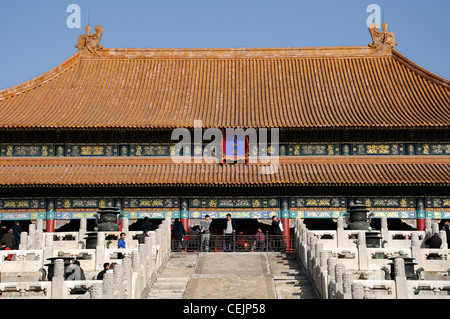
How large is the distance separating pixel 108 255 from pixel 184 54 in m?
18.9

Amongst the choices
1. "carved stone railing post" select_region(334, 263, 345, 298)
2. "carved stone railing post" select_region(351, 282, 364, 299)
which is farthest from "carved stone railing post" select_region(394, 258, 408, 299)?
"carved stone railing post" select_region(351, 282, 364, 299)

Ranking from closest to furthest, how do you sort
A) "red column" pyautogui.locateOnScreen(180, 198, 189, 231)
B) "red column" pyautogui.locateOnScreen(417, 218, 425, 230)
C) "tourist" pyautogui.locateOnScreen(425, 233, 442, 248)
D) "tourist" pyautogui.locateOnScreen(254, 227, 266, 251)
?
"tourist" pyautogui.locateOnScreen(425, 233, 442, 248) → "tourist" pyautogui.locateOnScreen(254, 227, 266, 251) → "red column" pyautogui.locateOnScreen(417, 218, 425, 230) → "red column" pyautogui.locateOnScreen(180, 198, 189, 231)

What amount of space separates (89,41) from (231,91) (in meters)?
8.05

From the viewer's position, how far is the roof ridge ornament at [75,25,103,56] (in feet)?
115

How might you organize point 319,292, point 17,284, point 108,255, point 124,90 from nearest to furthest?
1. point 17,284
2. point 319,292
3. point 108,255
4. point 124,90

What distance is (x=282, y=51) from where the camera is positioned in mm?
35625

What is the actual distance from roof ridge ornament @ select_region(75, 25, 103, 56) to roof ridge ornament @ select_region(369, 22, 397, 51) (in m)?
13.5

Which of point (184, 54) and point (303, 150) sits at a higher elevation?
point (184, 54)

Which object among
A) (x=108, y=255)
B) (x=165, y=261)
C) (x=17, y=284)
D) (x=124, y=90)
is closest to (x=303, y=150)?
(x=124, y=90)

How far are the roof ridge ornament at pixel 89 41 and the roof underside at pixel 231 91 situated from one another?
1.21 ft

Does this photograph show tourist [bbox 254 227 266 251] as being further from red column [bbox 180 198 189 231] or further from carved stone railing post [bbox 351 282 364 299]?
carved stone railing post [bbox 351 282 364 299]

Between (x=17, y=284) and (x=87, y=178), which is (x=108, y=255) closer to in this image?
(x=17, y=284)

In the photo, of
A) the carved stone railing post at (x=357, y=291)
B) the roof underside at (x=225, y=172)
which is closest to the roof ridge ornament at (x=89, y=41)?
the roof underside at (x=225, y=172)

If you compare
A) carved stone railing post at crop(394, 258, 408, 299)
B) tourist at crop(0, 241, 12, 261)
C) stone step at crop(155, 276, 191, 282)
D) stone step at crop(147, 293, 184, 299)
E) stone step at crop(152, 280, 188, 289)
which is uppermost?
tourist at crop(0, 241, 12, 261)
